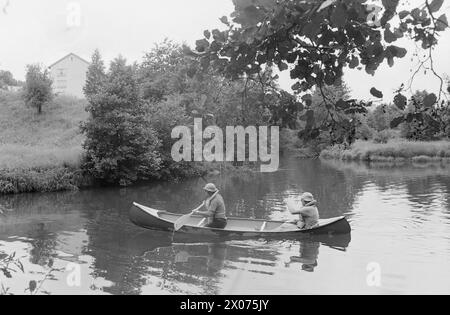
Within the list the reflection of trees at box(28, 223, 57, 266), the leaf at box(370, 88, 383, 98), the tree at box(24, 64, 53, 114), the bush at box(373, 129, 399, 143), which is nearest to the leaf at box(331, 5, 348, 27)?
the leaf at box(370, 88, 383, 98)

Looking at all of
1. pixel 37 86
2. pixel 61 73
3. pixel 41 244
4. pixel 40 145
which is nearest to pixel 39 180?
pixel 40 145

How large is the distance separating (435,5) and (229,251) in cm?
968

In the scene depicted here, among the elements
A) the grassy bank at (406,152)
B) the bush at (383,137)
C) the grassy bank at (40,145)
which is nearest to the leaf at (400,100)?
the grassy bank at (40,145)

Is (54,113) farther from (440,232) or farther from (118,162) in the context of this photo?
(440,232)

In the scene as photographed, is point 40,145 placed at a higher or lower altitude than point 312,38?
lower

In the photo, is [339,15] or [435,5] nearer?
[339,15]

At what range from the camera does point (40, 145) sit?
30062 millimetres

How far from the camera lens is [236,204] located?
19.8 m

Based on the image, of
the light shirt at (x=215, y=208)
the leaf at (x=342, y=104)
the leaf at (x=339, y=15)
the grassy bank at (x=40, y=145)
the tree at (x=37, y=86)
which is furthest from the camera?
the tree at (x=37, y=86)

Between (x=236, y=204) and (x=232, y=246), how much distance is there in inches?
311

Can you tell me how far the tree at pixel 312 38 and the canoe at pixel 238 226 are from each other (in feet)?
30.4

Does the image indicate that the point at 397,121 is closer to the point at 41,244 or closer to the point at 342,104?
the point at 342,104

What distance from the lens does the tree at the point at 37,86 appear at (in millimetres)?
36188

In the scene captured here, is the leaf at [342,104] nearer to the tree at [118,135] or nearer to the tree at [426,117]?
the tree at [426,117]
